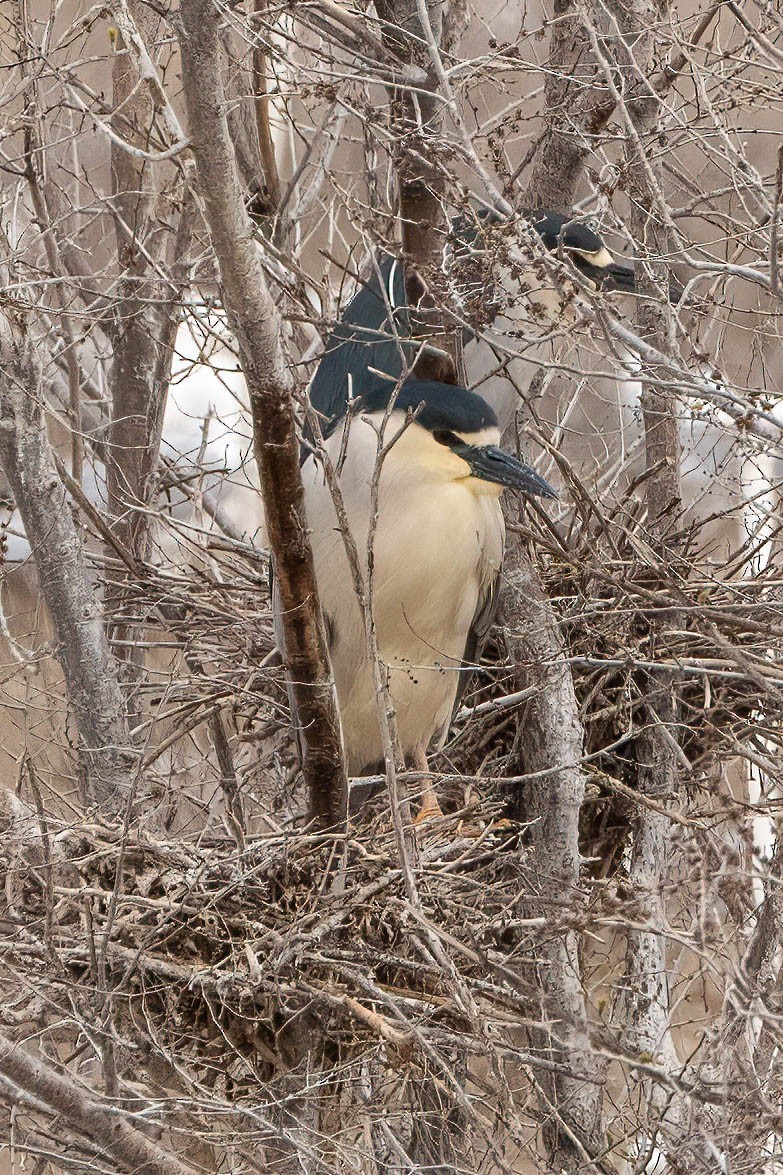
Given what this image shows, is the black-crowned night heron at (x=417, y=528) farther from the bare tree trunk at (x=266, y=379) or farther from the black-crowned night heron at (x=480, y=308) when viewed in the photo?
the bare tree trunk at (x=266, y=379)

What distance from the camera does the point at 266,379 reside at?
5.34 ft

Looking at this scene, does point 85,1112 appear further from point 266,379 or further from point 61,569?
point 61,569

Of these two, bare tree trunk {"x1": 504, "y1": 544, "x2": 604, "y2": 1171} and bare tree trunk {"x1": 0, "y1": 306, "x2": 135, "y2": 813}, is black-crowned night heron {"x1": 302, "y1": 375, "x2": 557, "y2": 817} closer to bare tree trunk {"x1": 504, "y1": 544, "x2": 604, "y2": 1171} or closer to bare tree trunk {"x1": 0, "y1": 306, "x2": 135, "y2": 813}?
bare tree trunk {"x1": 504, "y1": 544, "x2": 604, "y2": 1171}

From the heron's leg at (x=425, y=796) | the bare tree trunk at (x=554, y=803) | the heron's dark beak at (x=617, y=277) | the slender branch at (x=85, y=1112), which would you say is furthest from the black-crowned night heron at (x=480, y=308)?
the slender branch at (x=85, y=1112)

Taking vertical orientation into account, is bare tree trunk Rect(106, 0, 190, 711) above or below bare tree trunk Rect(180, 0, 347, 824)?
above

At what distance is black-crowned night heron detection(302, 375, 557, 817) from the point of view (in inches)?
96.0

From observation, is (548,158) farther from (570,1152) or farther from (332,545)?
(570,1152)

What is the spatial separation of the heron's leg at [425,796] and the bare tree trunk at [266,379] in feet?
2.31

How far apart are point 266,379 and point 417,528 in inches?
35.4

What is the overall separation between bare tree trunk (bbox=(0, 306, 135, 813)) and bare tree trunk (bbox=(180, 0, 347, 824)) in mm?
971

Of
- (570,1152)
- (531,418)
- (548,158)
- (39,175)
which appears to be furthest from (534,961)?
(39,175)

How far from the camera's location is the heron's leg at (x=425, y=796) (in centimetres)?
269

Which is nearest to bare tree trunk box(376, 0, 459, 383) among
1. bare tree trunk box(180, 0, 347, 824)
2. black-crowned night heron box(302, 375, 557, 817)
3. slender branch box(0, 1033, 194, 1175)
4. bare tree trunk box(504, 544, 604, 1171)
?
black-crowned night heron box(302, 375, 557, 817)

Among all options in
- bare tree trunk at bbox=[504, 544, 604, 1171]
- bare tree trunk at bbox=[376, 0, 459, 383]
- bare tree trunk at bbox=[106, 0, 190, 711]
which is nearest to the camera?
bare tree trunk at bbox=[376, 0, 459, 383]
